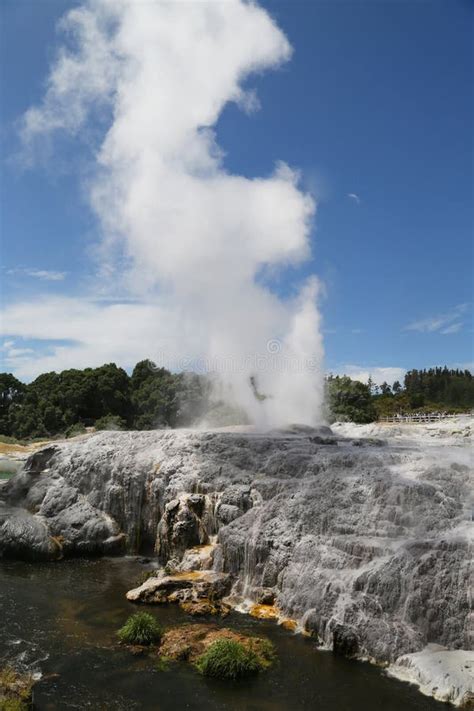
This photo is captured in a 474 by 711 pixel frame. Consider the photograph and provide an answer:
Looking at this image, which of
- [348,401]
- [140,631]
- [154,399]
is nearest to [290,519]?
[140,631]

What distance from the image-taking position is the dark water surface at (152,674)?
13086 mm

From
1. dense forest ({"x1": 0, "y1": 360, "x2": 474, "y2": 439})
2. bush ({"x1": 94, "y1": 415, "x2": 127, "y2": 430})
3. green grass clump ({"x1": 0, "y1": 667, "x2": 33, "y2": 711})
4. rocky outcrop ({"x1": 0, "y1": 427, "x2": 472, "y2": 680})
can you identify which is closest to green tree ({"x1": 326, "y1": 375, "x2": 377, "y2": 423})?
dense forest ({"x1": 0, "y1": 360, "x2": 474, "y2": 439})

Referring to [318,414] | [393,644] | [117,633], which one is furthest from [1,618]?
[318,414]

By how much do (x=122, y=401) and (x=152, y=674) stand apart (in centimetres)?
7574

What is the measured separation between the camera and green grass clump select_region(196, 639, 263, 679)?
14.2 m

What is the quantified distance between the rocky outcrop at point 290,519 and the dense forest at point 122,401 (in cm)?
3418

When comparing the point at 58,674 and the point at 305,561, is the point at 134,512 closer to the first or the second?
the point at 305,561

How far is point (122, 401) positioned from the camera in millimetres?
88438

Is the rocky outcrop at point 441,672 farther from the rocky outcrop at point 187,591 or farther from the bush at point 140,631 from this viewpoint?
the bush at point 140,631

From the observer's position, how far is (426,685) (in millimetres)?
13727

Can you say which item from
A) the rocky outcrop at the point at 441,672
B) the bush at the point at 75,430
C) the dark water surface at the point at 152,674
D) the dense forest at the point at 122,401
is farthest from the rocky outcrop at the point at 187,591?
the bush at the point at 75,430

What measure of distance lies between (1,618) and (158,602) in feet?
16.2

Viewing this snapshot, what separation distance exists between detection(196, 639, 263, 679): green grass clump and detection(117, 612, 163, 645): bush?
1.82m

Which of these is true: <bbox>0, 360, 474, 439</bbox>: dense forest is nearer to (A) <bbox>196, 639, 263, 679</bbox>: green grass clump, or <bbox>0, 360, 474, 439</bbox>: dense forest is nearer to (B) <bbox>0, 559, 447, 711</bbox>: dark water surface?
(B) <bbox>0, 559, 447, 711</bbox>: dark water surface
